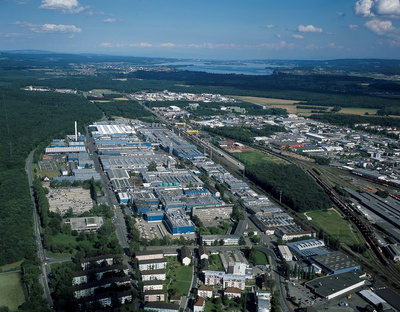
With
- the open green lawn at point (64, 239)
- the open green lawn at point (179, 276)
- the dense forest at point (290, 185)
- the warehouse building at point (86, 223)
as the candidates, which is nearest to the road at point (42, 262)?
the open green lawn at point (64, 239)

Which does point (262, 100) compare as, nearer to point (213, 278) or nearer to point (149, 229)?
point (149, 229)

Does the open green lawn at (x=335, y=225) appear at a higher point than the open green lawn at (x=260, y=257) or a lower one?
lower

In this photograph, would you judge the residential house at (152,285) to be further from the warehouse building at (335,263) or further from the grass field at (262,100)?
the grass field at (262,100)

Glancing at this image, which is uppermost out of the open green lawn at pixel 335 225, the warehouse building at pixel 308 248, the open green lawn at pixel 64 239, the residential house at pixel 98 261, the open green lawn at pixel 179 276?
the residential house at pixel 98 261

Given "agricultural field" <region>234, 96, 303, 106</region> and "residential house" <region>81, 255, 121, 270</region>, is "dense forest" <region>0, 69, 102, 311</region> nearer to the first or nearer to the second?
"residential house" <region>81, 255, 121, 270</region>

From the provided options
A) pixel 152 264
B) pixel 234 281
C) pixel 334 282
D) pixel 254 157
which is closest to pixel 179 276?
pixel 152 264

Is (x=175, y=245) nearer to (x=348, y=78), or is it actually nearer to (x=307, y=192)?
(x=307, y=192)

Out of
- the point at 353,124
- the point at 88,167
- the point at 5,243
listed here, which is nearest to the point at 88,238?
the point at 5,243
